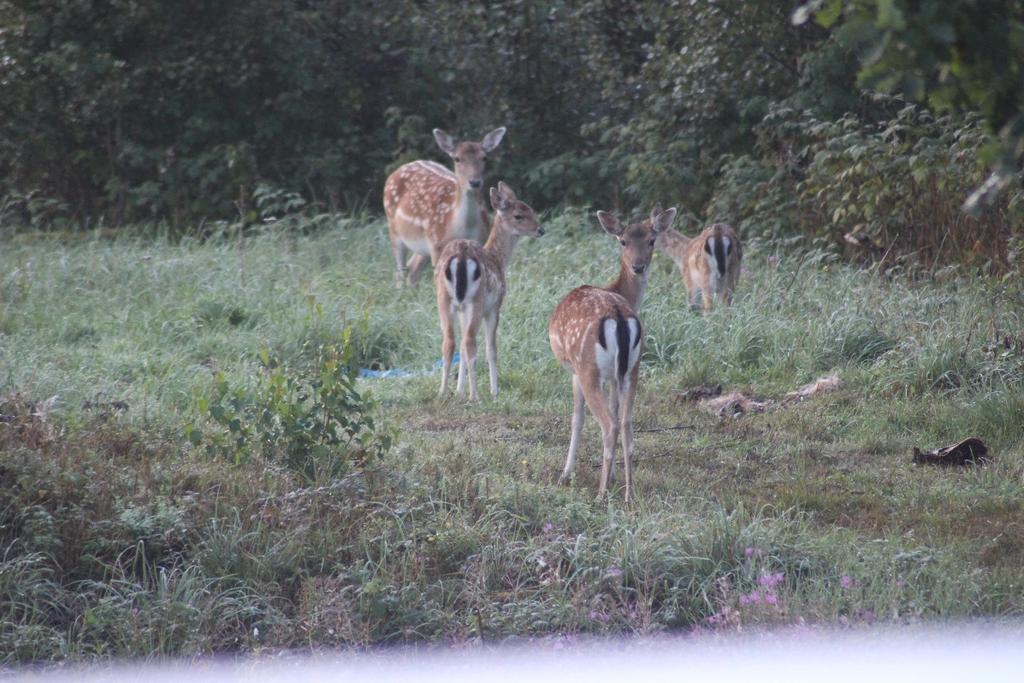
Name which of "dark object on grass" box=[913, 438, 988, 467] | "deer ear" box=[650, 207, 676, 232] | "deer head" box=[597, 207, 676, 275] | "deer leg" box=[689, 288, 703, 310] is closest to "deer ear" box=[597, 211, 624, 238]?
"deer head" box=[597, 207, 676, 275]

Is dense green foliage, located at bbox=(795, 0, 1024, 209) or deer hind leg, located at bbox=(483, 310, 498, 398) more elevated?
dense green foliage, located at bbox=(795, 0, 1024, 209)

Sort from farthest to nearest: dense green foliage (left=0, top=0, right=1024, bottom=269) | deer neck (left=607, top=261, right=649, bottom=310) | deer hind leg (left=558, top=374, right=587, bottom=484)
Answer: dense green foliage (left=0, top=0, right=1024, bottom=269)
deer neck (left=607, top=261, right=649, bottom=310)
deer hind leg (left=558, top=374, right=587, bottom=484)

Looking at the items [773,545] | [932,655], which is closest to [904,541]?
[773,545]

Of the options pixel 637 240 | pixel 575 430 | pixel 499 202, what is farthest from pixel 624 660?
pixel 499 202

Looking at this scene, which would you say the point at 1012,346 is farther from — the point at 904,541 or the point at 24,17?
the point at 24,17

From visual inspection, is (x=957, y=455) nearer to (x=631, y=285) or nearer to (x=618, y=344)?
(x=618, y=344)

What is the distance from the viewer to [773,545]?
17.0 ft

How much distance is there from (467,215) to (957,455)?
556 centimetres

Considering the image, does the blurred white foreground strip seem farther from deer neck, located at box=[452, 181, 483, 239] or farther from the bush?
deer neck, located at box=[452, 181, 483, 239]

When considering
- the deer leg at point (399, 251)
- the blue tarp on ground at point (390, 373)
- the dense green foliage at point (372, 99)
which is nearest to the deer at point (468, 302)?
the blue tarp on ground at point (390, 373)

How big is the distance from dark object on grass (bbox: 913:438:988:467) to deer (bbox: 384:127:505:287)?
5.34m

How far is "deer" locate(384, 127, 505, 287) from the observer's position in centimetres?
1142

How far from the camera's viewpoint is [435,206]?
11758 millimetres

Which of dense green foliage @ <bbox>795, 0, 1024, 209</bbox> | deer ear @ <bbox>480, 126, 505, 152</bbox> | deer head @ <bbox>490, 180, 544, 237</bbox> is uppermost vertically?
dense green foliage @ <bbox>795, 0, 1024, 209</bbox>
